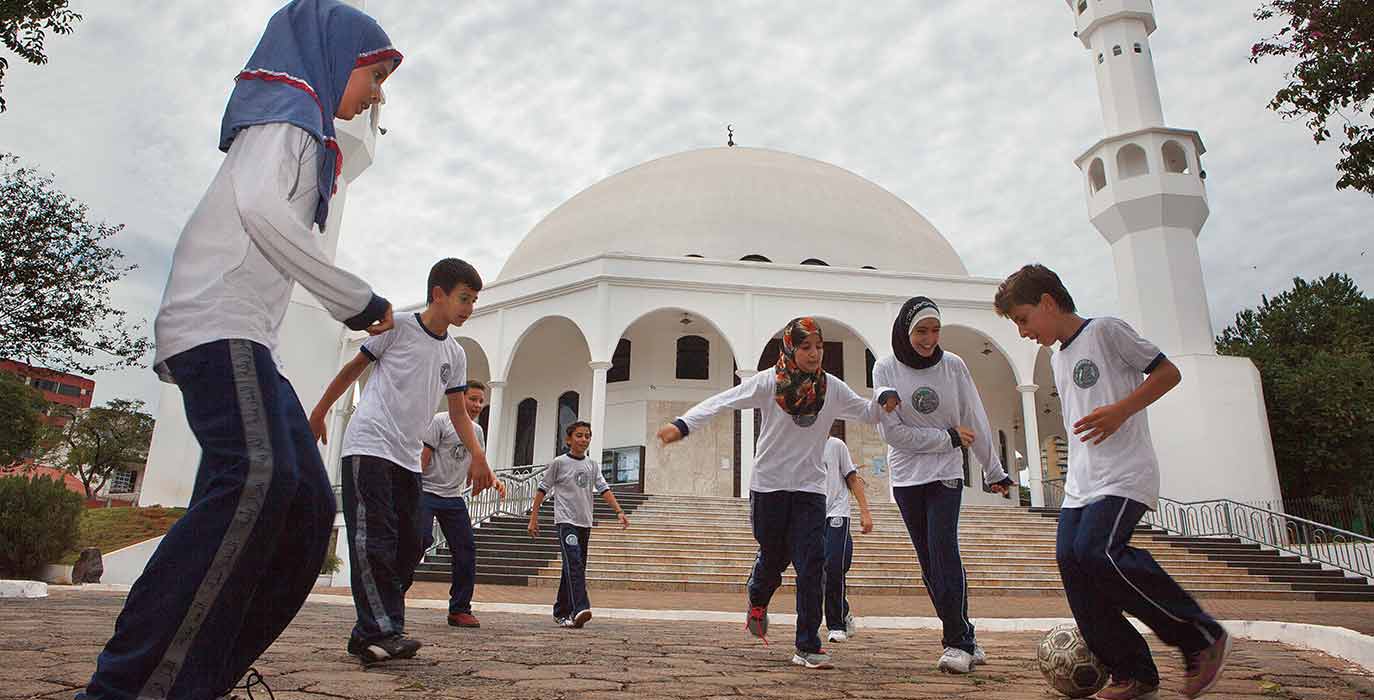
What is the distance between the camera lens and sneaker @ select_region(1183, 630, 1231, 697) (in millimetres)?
2854

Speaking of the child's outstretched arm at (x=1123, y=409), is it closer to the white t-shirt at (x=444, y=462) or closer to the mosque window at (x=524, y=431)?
the white t-shirt at (x=444, y=462)

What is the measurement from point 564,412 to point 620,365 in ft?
7.78

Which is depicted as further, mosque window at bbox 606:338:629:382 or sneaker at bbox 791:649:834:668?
mosque window at bbox 606:338:629:382

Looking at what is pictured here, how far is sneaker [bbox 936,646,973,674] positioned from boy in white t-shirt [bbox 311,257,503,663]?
2363 mm

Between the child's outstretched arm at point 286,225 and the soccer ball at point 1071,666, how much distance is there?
2.75 metres

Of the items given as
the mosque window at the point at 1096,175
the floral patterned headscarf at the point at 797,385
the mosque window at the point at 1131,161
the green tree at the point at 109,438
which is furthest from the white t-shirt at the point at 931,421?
the green tree at the point at 109,438

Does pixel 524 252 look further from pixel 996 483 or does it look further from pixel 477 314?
pixel 996 483

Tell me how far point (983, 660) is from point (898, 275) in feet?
61.7

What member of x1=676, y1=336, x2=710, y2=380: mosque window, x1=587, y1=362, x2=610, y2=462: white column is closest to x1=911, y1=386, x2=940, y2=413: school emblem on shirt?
x1=587, y1=362, x2=610, y2=462: white column

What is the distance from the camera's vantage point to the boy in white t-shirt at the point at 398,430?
152 inches

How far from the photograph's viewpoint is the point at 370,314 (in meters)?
1.95

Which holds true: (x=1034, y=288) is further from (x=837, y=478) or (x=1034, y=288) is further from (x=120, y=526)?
(x=120, y=526)

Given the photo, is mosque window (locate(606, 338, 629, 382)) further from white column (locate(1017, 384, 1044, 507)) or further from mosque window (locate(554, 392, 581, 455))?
white column (locate(1017, 384, 1044, 507))

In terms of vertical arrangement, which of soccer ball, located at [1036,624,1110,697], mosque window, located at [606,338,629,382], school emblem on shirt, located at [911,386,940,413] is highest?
mosque window, located at [606,338,629,382]
